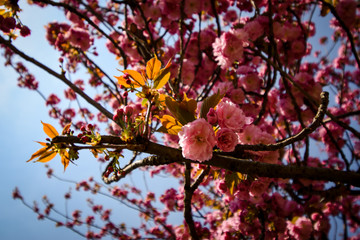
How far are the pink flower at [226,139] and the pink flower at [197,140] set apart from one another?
0.05 m

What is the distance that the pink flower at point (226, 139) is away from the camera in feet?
2.77

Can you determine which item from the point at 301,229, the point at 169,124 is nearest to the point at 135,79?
the point at 169,124

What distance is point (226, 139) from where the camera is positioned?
2.81 ft

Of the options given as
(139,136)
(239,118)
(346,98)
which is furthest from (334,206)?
(139,136)

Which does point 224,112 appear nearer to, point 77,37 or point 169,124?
point 169,124

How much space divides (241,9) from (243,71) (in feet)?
3.57

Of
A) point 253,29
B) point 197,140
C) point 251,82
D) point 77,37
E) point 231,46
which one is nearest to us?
point 197,140

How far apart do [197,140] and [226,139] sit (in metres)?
0.13

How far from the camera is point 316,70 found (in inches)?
164

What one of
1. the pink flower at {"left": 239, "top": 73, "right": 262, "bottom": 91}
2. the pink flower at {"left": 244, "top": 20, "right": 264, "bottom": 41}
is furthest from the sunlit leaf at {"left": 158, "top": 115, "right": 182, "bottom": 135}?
the pink flower at {"left": 239, "top": 73, "right": 262, "bottom": 91}

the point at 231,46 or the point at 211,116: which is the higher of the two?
the point at 231,46

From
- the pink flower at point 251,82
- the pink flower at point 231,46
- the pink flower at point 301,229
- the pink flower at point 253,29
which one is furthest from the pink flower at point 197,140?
the pink flower at point 301,229

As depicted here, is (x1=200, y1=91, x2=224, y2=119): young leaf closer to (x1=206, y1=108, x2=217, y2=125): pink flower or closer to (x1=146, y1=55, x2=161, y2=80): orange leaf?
(x1=206, y1=108, x2=217, y2=125): pink flower

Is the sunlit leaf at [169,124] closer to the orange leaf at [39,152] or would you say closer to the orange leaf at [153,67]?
the orange leaf at [153,67]
